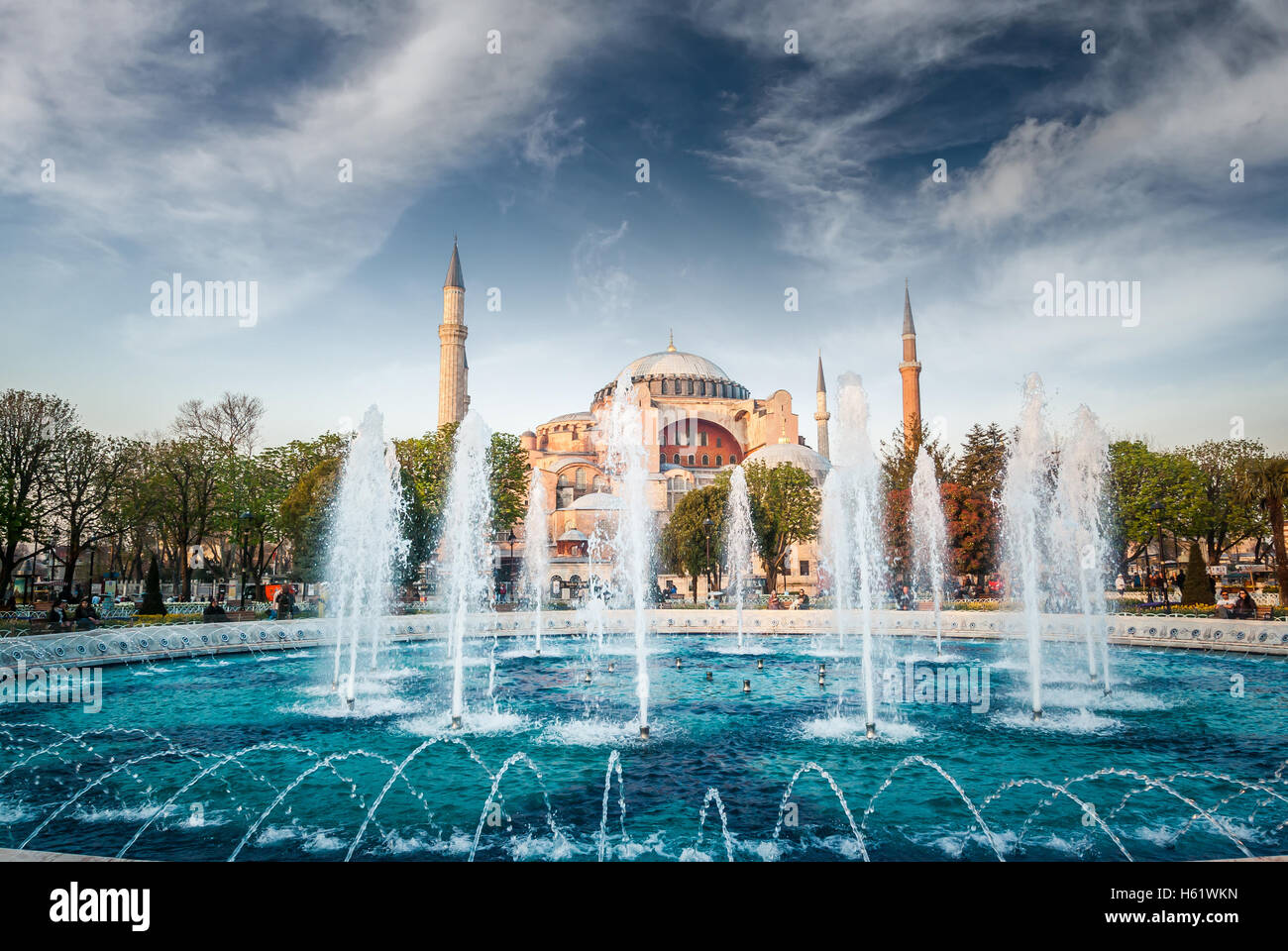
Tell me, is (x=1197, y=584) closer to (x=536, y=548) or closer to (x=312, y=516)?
(x=536, y=548)

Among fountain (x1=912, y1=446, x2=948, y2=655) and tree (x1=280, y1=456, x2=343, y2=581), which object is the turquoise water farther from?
fountain (x1=912, y1=446, x2=948, y2=655)

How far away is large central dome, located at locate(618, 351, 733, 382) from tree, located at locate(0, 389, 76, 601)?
4161 centimetres

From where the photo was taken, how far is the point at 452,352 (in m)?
37.2

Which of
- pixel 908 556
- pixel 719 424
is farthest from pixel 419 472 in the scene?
pixel 719 424

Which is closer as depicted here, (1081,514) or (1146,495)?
(1081,514)

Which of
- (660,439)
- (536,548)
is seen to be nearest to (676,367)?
(660,439)

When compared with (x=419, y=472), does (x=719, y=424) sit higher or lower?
higher

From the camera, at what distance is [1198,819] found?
5590 mm

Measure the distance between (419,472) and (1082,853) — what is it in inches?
1005

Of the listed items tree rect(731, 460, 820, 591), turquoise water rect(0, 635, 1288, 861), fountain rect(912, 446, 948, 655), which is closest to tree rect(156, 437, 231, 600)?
turquoise water rect(0, 635, 1288, 861)

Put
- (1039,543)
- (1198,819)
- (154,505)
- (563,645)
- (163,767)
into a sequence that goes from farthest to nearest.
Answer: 1. (154,505)
2. (1039,543)
3. (563,645)
4. (163,767)
5. (1198,819)

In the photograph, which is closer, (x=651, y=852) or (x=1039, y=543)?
(x=651, y=852)

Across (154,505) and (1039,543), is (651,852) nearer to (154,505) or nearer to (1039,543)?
(1039,543)

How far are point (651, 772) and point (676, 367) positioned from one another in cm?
5682
